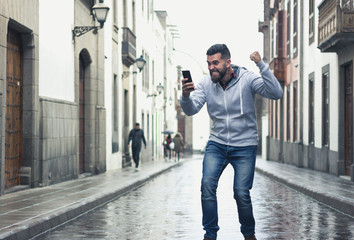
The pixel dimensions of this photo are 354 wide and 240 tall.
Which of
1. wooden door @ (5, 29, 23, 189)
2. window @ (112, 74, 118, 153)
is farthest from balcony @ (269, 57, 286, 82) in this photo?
wooden door @ (5, 29, 23, 189)

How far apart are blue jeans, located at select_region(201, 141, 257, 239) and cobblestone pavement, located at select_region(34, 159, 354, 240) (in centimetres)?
143

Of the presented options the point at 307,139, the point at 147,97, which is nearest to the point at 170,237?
the point at 307,139

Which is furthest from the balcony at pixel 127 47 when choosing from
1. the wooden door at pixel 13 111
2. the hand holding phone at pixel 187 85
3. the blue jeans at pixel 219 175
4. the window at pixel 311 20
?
the hand holding phone at pixel 187 85

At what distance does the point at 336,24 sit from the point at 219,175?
11898mm

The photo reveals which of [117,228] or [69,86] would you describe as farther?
[69,86]

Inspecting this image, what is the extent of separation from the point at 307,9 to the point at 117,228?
734 inches

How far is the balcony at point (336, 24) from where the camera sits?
17281 mm

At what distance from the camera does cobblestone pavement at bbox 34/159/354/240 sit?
8.14m

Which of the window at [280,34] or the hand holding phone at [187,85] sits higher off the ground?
Answer: the window at [280,34]

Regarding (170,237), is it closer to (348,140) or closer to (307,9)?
(348,140)

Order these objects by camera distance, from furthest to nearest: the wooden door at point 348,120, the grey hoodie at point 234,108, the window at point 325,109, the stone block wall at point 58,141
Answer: the window at point 325,109
the wooden door at point 348,120
the stone block wall at point 58,141
the grey hoodie at point 234,108

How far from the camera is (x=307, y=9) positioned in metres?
25.8

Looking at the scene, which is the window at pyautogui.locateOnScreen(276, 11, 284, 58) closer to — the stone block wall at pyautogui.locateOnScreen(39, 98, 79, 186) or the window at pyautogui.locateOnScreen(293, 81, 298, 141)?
the window at pyautogui.locateOnScreen(293, 81, 298, 141)

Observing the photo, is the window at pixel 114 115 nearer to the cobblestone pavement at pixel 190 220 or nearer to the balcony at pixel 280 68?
the balcony at pixel 280 68
